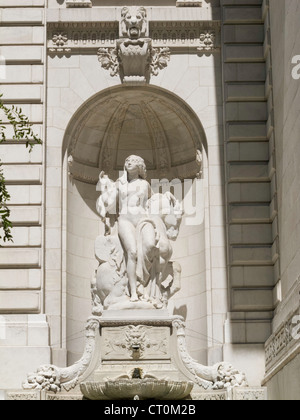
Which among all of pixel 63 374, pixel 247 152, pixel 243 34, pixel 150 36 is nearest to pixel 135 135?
pixel 150 36

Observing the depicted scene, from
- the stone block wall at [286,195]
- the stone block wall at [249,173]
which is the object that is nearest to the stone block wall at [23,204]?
the stone block wall at [249,173]

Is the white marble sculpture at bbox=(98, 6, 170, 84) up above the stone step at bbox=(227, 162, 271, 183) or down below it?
above

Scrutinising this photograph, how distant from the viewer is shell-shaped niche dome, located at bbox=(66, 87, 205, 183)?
21.7 meters

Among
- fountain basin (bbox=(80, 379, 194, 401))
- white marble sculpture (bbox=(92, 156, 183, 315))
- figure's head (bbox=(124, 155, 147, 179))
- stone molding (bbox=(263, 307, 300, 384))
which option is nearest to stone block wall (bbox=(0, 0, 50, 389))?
white marble sculpture (bbox=(92, 156, 183, 315))

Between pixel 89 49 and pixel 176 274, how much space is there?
5322 mm

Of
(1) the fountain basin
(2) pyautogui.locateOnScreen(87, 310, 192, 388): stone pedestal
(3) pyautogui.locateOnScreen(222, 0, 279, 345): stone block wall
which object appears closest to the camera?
(1) the fountain basin

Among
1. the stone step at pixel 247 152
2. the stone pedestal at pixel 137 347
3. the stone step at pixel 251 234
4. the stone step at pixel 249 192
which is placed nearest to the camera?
the stone pedestal at pixel 137 347

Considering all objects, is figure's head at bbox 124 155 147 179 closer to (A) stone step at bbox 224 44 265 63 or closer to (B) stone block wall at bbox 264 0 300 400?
(B) stone block wall at bbox 264 0 300 400

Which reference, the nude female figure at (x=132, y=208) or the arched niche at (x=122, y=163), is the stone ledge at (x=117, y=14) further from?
the nude female figure at (x=132, y=208)

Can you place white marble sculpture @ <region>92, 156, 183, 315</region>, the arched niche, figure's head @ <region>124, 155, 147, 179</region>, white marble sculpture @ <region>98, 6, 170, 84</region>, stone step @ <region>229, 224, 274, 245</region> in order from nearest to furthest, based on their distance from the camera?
white marble sculpture @ <region>92, 156, 183, 315</region> → figure's head @ <region>124, 155, 147, 179</region> → stone step @ <region>229, 224, 274, 245</region> → the arched niche → white marble sculpture @ <region>98, 6, 170, 84</region>

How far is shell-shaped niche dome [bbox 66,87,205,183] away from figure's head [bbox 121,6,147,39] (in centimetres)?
115

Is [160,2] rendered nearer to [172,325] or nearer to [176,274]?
[176,274]

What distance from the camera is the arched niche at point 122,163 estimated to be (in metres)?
21.1

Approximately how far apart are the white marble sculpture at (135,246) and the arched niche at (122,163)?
1.45 meters
